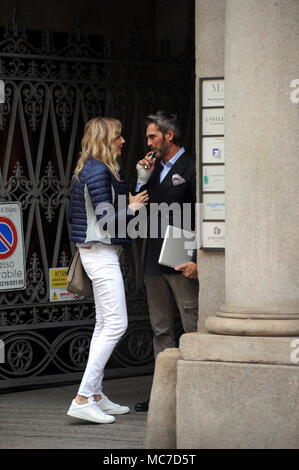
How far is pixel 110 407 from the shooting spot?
8789 millimetres

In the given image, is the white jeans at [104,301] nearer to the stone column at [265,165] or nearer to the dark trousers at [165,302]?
the dark trousers at [165,302]

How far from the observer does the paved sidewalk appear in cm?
790

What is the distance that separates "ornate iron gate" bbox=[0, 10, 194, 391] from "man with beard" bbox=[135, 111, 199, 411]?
4.76 feet

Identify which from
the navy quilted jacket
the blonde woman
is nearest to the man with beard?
the blonde woman

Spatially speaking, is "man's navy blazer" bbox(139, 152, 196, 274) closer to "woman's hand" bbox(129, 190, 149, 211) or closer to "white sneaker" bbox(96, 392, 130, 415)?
"woman's hand" bbox(129, 190, 149, 211)

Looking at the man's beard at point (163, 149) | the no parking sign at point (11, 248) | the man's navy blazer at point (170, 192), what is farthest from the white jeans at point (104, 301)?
the no parking sign at point (11, 248)

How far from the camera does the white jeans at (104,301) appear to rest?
27.6 ft

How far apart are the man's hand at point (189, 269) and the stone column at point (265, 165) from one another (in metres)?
1.18

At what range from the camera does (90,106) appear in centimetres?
1030
